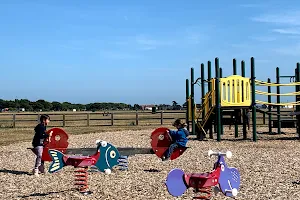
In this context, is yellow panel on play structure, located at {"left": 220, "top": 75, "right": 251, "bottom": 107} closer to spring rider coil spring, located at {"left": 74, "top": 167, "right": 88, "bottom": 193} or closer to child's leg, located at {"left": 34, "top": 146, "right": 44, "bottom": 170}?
child's leg, located at {"left": 34, "top": 146, "right": 44, "bottom": 170}

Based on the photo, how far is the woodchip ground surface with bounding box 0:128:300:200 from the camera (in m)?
7.81

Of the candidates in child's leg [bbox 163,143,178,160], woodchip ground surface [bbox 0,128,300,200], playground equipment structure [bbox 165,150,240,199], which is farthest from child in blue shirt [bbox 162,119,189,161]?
playground equipment structure [bbox 165,150,240,199]

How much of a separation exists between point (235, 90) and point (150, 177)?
877 cm

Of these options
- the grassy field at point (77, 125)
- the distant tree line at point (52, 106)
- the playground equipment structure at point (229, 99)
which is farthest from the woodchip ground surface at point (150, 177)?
the distant tree line at point (52, 106)

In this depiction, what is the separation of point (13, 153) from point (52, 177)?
5.56m

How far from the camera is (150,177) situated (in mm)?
9562

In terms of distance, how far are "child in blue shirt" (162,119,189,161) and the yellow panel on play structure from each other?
6.78m

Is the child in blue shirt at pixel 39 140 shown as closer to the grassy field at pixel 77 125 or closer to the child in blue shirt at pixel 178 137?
the child in blue shirt at pixel 178 137

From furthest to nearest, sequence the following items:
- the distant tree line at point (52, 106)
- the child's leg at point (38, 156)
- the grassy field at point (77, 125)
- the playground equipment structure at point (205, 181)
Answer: the distant tree line at point (52, 106) < the grassy field at point (77, 125) < the child's leg at point (38, 156) < the playground equipment structure at point (205, 181)

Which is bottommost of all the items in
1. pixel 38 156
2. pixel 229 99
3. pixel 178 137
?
pixel 38 156

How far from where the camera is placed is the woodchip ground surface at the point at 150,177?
781 cm

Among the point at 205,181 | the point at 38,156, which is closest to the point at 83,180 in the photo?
the point at 38,156

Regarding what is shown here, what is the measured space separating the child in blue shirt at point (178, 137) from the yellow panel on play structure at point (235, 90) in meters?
6.78

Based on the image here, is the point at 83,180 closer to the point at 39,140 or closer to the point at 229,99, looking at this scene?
the point at 39,140
